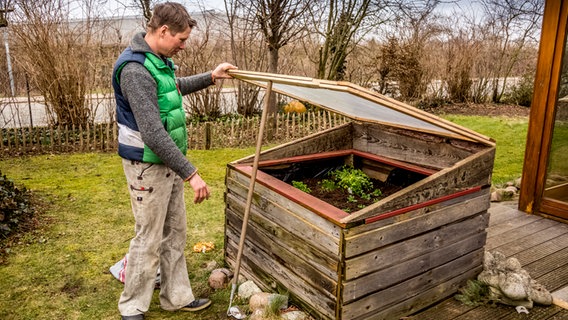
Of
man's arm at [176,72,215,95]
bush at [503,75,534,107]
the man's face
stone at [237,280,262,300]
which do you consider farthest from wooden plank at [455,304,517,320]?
bush at [503,75,534,107]

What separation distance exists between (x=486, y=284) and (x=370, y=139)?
1.61m

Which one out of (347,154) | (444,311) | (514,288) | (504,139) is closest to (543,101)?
(347,154)

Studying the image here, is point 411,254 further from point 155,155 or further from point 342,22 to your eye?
point 342,22

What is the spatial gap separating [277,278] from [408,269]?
3.08 ft

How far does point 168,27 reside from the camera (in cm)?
256

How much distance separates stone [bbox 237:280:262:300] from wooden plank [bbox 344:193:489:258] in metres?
1.09

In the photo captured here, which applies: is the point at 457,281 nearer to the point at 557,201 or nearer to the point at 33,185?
the point at 557,201

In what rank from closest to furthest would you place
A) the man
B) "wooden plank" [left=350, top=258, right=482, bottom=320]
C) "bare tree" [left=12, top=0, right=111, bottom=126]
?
the man, "wooden plank" [left=350, top=258, right=482, bottom=320], "bare tree" [left=12, top=0, right=111, bottom=126]

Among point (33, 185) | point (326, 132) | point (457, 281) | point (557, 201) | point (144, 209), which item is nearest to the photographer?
point (144, 209)

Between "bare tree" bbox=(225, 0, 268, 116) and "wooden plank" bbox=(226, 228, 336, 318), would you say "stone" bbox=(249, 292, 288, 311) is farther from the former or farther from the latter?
"bare tree" bbox=(225, 0, 268, 116)

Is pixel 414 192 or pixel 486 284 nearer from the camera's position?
pixel 414 192

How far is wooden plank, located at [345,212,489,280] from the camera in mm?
2621

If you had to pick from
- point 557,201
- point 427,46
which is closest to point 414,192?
point 557,201

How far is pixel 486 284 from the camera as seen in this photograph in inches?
131
